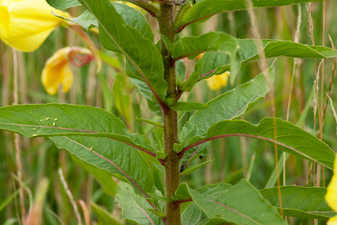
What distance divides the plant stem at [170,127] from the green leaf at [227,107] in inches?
2.2

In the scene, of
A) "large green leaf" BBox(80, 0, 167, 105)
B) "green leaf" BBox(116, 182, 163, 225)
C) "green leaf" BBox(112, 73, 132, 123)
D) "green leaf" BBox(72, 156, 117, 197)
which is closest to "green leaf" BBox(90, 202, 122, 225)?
"green leaf" BBox(72, 156, 117, 197)

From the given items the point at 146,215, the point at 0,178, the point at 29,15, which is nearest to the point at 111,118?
the point at 146,215

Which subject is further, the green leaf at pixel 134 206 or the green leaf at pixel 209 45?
the green leaf at pixel 134 206

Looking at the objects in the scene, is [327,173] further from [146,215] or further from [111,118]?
[111,118]

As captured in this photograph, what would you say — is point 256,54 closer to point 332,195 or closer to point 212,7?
point 212,7

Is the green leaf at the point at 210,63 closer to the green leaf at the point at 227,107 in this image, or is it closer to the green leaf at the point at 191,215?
the green leaf at the point at 227,107

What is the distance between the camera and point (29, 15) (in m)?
1.13

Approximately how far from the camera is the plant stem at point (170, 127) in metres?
0.67

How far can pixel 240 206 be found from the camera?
59 cm

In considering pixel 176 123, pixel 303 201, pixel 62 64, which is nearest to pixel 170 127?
pixel 176 123

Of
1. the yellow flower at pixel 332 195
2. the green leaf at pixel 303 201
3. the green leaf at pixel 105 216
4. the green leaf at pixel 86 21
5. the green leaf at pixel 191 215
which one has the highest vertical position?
the green leaf at pixel 86 21

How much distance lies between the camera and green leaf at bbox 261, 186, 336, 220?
72 centimetres

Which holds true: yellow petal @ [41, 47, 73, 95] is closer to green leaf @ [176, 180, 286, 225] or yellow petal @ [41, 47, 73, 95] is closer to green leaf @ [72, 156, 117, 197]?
green leaf @ [72, 156, 117, 197]

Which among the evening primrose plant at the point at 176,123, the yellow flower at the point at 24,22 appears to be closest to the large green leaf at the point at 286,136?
the evening primrose plant at the point at 176,123
